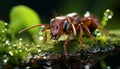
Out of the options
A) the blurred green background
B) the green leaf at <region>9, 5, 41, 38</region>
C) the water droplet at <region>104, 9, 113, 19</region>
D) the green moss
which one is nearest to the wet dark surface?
the green moss

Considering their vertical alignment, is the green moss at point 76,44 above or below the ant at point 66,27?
below

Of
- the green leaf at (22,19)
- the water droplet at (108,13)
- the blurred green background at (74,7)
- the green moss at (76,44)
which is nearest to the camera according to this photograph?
the green moss at (76,44)

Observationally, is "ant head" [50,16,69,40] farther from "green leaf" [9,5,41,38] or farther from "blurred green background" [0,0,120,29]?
"blurred green background" [0,0,120,29]

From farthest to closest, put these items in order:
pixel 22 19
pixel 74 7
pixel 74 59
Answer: pixel 74 7 → pixel 22 19 → pixel 74 59

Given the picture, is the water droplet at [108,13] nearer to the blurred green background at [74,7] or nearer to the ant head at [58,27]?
the ant head at [58,27]

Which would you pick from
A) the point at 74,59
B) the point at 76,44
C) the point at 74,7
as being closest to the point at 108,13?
the point at 76,44

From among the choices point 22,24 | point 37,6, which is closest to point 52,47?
point 22,24

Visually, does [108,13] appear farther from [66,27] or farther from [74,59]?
[74,59]

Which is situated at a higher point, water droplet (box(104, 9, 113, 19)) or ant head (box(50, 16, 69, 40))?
water droplet (box(104, 9, 113, 19))

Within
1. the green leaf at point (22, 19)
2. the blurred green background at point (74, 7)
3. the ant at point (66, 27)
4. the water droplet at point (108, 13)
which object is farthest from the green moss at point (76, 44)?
the blurred green background at point (74, 7)
